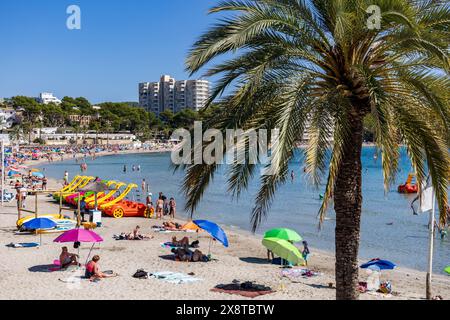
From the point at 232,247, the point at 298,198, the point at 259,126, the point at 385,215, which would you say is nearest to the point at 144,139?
the point at 298,198

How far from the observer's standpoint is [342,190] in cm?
583

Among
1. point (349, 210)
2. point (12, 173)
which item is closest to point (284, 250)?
point (349, 210)

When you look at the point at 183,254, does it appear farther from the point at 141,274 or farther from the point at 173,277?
the point at 141,274

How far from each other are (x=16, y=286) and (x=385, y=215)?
24.1m

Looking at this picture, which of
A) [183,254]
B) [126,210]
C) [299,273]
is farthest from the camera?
[126,210]

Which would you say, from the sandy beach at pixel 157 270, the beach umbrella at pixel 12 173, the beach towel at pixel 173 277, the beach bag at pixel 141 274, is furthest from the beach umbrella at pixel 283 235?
the beach umbrella at pixel 12 173

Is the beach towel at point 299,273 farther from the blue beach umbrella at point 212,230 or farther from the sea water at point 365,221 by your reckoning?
the sea water at point 365,221

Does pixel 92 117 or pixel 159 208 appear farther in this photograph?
pixel 92 117

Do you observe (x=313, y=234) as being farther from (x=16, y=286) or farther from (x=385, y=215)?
(x=16, y=286)

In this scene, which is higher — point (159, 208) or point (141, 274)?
point (159, 208)

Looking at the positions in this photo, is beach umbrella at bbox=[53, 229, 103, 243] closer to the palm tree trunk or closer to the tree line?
the palm tree trunk

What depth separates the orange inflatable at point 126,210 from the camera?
22192 millimetres

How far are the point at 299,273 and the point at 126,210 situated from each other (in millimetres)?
11654

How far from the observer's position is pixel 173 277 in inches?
459
